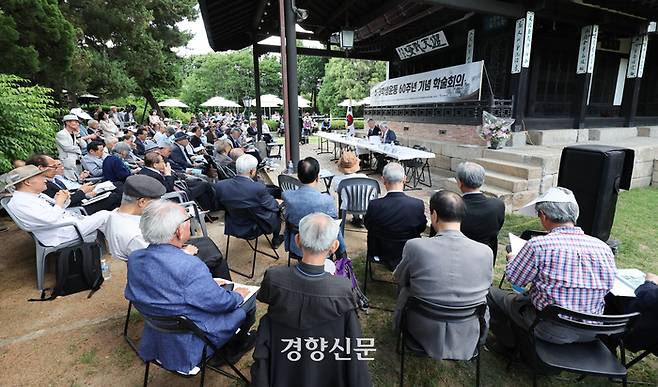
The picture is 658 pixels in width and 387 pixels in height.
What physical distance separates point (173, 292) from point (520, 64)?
26.1ft

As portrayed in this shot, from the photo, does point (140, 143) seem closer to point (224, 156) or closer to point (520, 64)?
point (224, 156)

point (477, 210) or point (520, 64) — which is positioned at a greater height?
point (520, 64)

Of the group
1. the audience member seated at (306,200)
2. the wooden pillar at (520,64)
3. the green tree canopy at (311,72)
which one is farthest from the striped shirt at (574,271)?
the green tree canopy at (311,72)

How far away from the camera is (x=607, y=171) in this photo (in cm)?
309

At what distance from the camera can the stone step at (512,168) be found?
5.48 m

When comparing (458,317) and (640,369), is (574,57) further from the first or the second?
(458,317)

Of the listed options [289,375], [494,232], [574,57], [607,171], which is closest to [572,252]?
[494,232]

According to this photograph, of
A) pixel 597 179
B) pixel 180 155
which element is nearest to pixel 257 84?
pixel 180 155

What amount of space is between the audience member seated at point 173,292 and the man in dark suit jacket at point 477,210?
1786mm

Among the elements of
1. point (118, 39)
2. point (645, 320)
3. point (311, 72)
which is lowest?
point (645, 320)

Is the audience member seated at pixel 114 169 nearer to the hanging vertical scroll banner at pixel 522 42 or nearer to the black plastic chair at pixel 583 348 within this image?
the black plastic chair at pixel 583 348

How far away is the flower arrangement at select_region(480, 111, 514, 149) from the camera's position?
22.3 ft

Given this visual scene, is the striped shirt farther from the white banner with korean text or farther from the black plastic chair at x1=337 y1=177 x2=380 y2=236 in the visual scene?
the white banner with korean text

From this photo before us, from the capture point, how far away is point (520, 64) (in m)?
7.09
